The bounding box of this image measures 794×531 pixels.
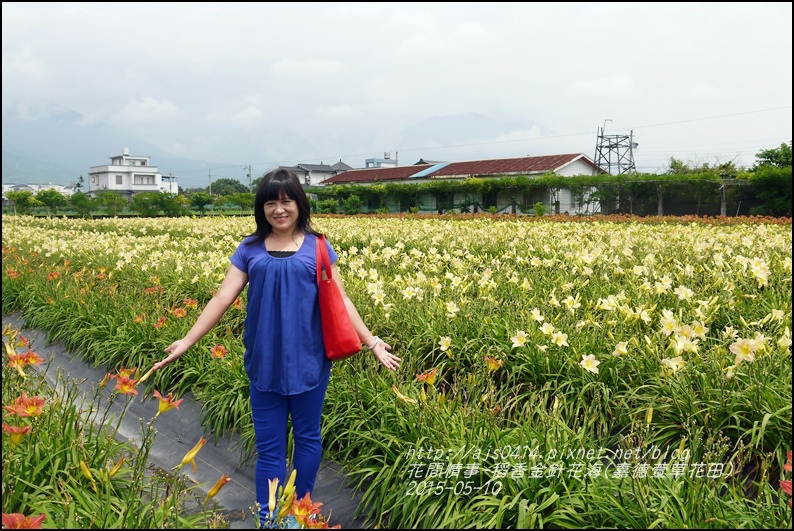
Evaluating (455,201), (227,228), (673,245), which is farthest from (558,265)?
(455,201)

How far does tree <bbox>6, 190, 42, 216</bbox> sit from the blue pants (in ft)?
109

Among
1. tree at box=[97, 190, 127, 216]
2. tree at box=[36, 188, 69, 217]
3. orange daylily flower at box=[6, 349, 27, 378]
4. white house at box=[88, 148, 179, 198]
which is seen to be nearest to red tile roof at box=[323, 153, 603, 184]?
tree at box=[97, 190, 127, 216]

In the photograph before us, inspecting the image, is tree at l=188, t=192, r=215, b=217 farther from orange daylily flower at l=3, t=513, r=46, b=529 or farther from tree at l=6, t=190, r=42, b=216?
orange daylily flower at l=3, t=513, r=46, b=529

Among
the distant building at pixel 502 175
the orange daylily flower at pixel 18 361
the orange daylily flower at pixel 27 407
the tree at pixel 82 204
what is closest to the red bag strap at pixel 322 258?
the orange daylily flower at pixel 27 407

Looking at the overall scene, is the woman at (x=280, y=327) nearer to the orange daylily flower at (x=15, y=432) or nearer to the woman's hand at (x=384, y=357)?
the woman's hand at (x=384, y=357)

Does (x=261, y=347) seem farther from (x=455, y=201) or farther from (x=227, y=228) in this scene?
(x=455, y=201)

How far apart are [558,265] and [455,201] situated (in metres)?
26.4

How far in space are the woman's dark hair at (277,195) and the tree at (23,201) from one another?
33.2 meters

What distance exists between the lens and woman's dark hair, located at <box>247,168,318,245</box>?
246 centimetres

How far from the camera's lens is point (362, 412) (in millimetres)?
3111

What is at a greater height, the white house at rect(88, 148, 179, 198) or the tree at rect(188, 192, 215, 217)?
the white house at rect(88, 148, 179, 198)

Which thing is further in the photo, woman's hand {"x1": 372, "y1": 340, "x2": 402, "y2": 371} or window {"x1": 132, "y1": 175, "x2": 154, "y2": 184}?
window {"x1": 132, "y1": 175, "x2": 154, "y2": 184}

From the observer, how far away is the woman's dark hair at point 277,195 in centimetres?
246

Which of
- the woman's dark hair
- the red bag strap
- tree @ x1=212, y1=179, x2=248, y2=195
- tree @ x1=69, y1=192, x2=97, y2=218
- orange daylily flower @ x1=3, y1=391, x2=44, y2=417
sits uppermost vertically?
tree @ x1=212, y1=179, x2=248, y2=195
